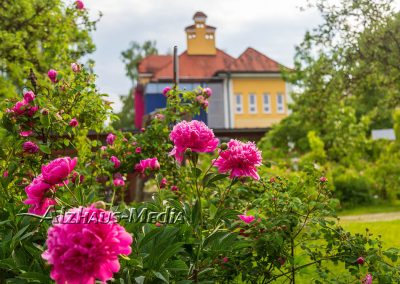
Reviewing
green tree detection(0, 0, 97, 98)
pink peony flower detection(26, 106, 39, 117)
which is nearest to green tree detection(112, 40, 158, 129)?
green tree detection(0, 0, 97, 98)

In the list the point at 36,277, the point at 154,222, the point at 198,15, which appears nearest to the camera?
the point at 36,277

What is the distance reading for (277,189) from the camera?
332 cm

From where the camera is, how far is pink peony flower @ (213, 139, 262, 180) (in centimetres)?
244

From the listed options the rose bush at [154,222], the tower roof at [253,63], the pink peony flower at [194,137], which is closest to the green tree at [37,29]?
the rose bush at [154,222]

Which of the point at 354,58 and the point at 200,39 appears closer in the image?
the point at 354,58

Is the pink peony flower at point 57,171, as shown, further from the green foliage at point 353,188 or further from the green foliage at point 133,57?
the green foliage at point 133,57

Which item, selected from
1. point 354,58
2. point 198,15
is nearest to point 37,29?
point 354,58

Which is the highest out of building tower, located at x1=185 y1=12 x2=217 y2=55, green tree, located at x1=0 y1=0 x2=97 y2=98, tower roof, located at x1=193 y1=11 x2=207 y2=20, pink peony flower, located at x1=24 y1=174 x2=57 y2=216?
tower roof, located at x1=193 y1=11 x2=207 y2=20

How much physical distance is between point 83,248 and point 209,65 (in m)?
36.2

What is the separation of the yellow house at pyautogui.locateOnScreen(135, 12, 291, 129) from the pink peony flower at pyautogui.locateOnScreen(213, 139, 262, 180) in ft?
105

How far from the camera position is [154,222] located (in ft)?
9.43

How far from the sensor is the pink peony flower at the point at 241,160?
2.44 metres

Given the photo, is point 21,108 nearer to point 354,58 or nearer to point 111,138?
point 111,138

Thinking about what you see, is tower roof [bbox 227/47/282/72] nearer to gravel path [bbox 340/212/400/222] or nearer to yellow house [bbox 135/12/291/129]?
yellow house [bbox 135/12/291/129]
